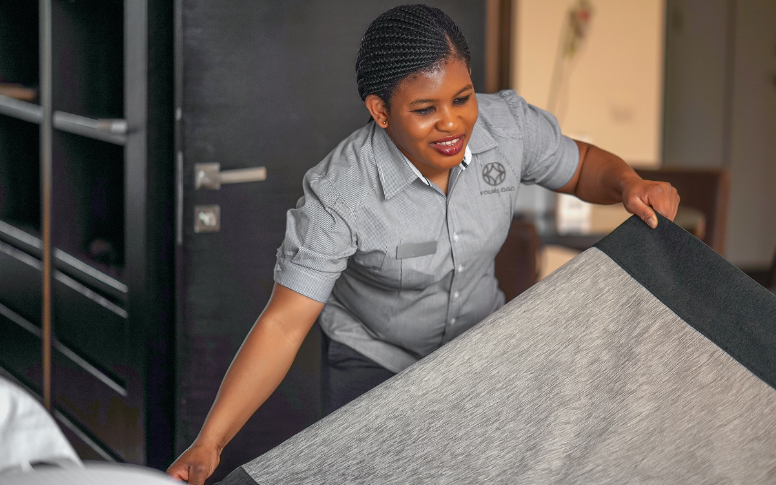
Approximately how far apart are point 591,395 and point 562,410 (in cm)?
5

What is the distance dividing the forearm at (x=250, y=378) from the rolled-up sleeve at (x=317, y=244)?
8 cm

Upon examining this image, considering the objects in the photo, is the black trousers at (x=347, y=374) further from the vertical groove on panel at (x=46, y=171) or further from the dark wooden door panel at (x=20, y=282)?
the dark wooden door panel at (x=20, y=282)

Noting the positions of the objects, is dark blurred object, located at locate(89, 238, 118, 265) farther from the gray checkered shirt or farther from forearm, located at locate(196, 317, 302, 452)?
forearm, located at locate(196, 317, 302, 452)

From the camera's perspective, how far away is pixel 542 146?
1.50 m

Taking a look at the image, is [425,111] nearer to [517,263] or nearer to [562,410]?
[562,410]

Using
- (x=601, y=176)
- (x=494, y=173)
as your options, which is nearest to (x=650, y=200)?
(x=601, y=176)

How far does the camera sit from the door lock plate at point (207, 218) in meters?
1.98

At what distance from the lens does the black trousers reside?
1515mm

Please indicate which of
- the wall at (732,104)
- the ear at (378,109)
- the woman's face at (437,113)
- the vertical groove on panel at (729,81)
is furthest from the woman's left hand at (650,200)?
the vertical groove on panel at (729,81)

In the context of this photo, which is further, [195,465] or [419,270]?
[419,270]

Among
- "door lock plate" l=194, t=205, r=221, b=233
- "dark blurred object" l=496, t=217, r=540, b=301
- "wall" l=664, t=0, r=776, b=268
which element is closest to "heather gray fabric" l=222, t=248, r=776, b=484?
"dark blurred object" l=496, t=217, r=540, b=301

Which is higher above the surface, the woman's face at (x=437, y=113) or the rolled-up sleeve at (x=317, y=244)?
the woman's face at (x=437, y=113)

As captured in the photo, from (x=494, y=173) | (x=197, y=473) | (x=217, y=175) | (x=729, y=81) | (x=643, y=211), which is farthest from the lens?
(x=729, y=81)

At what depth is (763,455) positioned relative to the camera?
3.54ft
